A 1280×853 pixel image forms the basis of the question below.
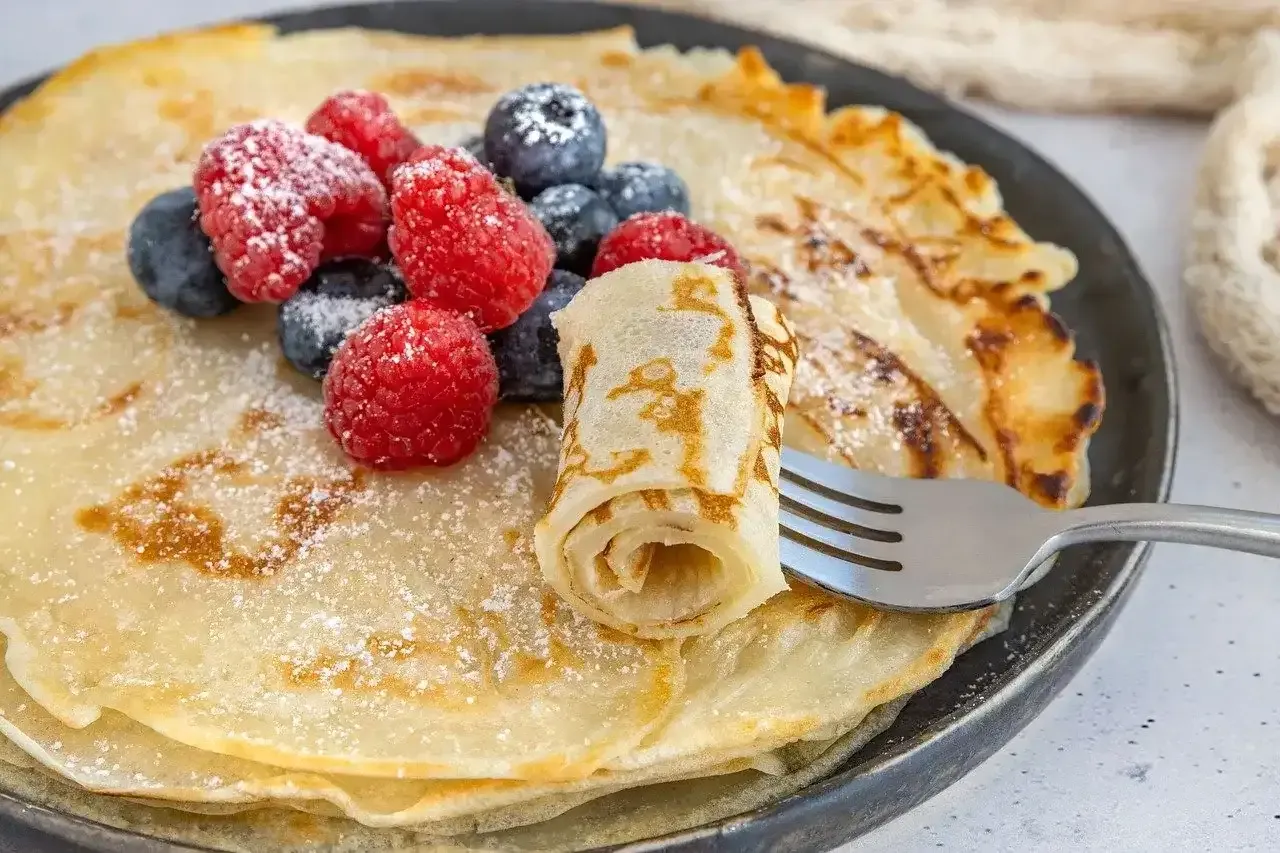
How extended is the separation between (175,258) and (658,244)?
2.21 ft

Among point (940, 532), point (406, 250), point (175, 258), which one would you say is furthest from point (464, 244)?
point (940, 532)

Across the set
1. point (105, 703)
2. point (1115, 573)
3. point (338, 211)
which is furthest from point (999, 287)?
point (105, 703)

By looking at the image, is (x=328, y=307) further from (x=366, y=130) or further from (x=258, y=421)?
(x=366, y=130)

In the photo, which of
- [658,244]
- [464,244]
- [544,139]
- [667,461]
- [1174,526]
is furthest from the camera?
[544,139]

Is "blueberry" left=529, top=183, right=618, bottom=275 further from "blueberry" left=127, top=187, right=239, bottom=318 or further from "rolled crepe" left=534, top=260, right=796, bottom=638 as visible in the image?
"blueberry" left=127, top=187, right=239, bottom=318

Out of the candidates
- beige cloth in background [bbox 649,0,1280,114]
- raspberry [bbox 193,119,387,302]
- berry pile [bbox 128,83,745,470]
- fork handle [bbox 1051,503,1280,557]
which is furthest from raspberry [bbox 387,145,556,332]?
beige cloth in background [bbox 649,0,1280,114]

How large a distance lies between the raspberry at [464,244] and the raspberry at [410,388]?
0.04m

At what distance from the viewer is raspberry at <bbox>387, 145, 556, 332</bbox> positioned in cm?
146

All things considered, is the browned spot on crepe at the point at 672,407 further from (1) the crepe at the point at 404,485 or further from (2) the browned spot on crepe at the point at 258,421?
(2) the browned spot on crepe at the point at 258,421

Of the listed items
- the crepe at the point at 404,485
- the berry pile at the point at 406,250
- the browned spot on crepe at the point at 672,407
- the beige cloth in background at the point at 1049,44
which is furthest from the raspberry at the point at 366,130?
the beige cloth in background at the point at 1049,44

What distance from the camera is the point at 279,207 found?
154 cm

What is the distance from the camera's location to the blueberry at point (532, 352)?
1.52 meters

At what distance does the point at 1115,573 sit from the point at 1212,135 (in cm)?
139

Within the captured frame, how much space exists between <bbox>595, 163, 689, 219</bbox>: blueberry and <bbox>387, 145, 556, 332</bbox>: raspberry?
0.88ft
